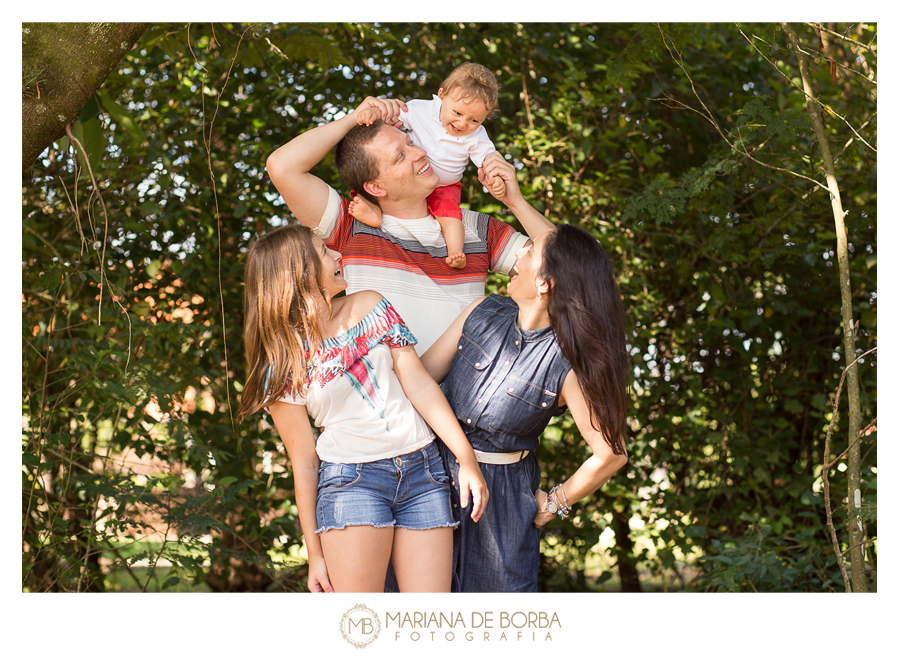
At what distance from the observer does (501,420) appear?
1.88 meters

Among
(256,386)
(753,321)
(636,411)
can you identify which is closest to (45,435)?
(256,386)

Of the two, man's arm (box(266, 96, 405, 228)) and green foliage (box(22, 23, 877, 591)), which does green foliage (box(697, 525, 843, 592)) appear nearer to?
green foliage (box(22, 23, 877, 591))

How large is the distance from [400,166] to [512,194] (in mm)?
356

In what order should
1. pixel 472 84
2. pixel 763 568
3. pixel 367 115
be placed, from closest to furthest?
pixel 367 115 < pixel 472 84 < pixel 763 568

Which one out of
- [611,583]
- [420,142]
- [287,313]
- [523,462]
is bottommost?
[611,583]

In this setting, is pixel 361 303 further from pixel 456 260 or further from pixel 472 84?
pixel 472 84

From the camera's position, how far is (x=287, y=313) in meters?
1.79

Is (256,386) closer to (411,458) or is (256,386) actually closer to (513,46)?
(411,458)

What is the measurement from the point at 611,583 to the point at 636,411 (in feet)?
4.63
